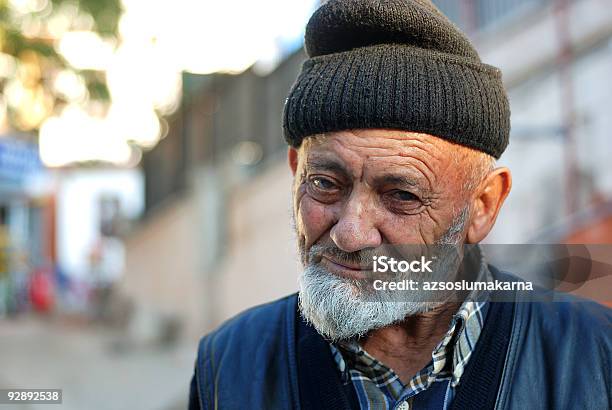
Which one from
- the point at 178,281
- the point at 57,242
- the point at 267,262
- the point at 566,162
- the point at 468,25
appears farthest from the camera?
the point at 57,242

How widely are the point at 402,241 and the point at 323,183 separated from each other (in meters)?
0.24

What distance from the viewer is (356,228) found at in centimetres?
158

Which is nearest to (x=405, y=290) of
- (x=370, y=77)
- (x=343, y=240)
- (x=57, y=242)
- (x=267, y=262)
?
(x=343, y=240)

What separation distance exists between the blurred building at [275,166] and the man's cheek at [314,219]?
330 mm

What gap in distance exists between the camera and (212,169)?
869 cm

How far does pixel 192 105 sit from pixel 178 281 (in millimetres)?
2518

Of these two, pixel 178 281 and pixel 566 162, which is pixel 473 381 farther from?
pixel 178 281

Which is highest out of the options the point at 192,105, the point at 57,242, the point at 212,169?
the point at 192,105

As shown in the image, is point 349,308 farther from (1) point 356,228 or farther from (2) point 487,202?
(2) point 487,202

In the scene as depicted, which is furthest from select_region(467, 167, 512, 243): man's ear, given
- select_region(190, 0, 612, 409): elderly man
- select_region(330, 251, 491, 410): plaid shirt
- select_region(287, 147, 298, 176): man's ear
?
select_region(287, 147, 298, 176): man's ear

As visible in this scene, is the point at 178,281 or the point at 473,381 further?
the point at 178,281

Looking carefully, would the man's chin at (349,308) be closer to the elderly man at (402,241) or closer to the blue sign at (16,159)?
the elderly man at (402,241)

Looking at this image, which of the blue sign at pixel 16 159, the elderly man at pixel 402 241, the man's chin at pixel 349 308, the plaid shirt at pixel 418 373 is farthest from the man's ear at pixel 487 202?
the blue sign at pixel 16 159

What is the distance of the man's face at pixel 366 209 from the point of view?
161cm
